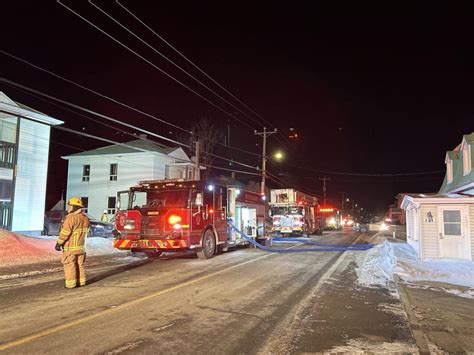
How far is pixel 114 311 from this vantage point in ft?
22.5

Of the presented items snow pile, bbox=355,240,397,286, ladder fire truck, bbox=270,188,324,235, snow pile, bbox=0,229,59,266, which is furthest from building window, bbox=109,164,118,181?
snow pile, bbox=355,240,397,286

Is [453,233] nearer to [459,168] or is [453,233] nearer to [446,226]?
[446,226]

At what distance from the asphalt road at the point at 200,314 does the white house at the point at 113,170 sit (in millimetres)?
25442

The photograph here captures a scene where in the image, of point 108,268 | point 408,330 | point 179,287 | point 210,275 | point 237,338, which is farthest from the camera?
point 108,268

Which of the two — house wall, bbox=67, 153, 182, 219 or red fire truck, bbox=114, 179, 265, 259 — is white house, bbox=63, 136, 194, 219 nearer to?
house wall, bbox=67, 153, 182, 219

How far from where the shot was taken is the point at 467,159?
18.1 m

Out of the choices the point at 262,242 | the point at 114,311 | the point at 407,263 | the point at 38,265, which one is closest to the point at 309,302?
the point at 114,311

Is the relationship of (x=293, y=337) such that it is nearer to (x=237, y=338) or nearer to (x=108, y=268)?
(x=237, y=338)

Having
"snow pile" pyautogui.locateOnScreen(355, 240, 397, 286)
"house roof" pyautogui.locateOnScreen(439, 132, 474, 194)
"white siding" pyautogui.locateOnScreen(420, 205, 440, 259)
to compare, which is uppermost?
"house roof" pyautogui.locateOnScreen(439, 132, 474, 194)

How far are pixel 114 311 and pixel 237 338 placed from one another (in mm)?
2459

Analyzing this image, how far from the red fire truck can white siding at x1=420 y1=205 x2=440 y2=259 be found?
7344 millimetres

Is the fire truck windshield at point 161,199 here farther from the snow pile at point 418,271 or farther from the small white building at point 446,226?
the small white building at point 446,226

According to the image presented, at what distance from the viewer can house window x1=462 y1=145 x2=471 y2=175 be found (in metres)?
17.9

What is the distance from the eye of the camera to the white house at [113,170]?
36.0 meters
